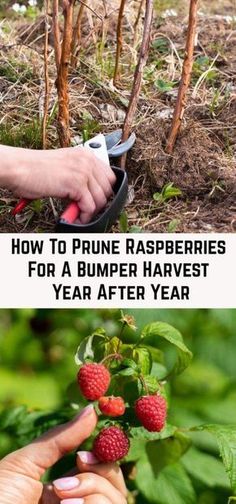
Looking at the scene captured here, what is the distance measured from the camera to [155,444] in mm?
1440

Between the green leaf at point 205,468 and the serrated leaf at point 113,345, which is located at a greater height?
the serrated leaf at point 113,345

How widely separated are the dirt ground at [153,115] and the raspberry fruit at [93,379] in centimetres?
73

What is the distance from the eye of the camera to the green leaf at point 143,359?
4.42ft

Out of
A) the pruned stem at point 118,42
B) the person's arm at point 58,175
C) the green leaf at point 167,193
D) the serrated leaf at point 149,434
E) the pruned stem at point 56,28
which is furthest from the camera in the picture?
the pruned stem at point 118,42

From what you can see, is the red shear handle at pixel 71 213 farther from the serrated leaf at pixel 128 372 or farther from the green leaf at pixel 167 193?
the serrated leaf at pixel 128 372

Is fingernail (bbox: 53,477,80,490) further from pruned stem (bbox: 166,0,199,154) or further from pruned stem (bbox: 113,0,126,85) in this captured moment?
pruned stem (bbox: 113,0,126,85)

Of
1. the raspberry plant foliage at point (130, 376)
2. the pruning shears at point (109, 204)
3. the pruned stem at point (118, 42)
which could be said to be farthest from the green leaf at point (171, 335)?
the pruned stem at point (118, 42)

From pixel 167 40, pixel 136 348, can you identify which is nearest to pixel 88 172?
pixel 136 348

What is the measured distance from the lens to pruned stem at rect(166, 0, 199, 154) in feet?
6.52

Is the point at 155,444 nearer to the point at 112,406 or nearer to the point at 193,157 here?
the point at 112,406

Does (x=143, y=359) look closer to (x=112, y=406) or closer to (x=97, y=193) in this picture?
(x=112, y=406)

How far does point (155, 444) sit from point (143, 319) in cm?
21

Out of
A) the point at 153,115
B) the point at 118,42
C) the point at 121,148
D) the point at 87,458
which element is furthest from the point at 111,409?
the point at 118,42

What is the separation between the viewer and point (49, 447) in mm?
1372
